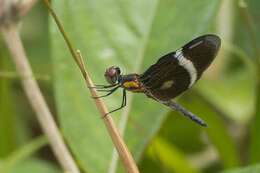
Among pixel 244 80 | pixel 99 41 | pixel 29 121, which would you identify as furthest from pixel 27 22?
pixel 99 41

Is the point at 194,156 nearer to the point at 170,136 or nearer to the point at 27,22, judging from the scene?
the point at 170,136

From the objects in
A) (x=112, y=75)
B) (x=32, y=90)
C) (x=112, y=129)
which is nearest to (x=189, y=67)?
(x=112, y=75)

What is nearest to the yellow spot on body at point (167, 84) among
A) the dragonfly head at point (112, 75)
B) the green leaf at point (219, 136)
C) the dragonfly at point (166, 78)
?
the dragonfly at point (166, 78)

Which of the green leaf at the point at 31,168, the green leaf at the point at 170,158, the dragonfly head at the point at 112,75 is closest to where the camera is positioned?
the dragonfly head at the point at 112,75

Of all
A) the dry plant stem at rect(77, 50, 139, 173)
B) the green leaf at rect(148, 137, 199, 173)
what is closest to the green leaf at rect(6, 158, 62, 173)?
the green leaf at rect(148, 137, 199, 173)

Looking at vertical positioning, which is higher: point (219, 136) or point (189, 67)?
point (189, 67)

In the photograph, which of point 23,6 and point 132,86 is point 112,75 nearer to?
point 132,86

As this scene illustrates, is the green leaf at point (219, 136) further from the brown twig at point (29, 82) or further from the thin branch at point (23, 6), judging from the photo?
the thin branch at point (23, 6)
